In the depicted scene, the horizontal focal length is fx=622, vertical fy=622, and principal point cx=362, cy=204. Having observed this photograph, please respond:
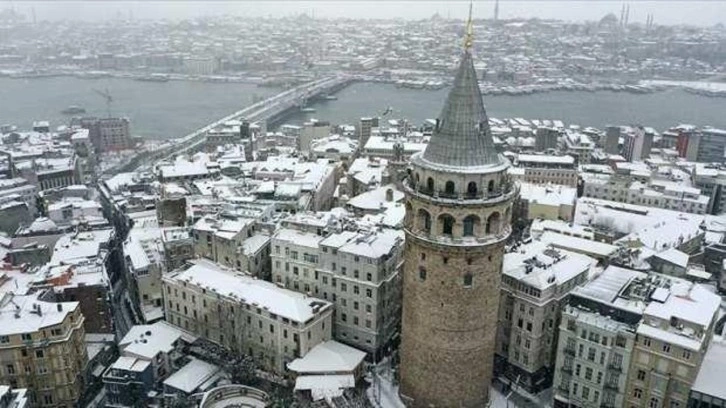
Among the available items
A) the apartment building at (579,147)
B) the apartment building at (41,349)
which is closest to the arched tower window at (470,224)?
the apartment building at (41,349)

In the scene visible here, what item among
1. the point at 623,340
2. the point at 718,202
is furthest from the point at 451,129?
the point at 718,202

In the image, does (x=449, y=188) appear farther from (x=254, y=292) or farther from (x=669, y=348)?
(x=254, y=292)

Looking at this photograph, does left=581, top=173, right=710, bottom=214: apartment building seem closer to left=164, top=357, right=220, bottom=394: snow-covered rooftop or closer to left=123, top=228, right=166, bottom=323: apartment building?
left=123, top=228, right=166, bottom=323: apartment building

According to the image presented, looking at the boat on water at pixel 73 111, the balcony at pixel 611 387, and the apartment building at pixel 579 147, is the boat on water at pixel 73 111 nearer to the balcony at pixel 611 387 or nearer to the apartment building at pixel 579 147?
the apartment building at pixel 579 147

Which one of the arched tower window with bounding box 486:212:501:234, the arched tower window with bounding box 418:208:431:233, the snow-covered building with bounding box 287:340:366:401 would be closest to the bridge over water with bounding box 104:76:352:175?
the snow-covered building with bounding box 287:340:366:401

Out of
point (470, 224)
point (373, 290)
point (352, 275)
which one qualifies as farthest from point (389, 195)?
point (470, 224)

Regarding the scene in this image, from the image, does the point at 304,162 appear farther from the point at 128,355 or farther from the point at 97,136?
the point at 97,136
